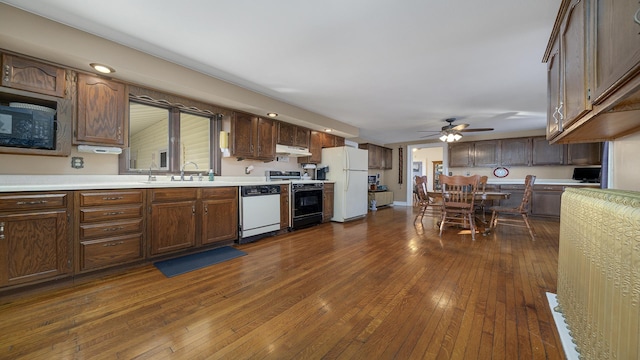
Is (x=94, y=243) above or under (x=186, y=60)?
under

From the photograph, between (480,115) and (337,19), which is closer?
(337,19)

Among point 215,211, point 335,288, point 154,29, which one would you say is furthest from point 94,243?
point 335,288

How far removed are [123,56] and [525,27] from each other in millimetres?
3771

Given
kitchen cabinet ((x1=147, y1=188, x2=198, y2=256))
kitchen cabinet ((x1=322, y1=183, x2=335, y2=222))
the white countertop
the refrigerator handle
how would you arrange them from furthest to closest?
the refrigerator handle, kitchen cabinet ((x1=322, y1=183, x2=335, y2=222)), kitchen cabinet ((x1=147, y1=188, x2=198, y2=256)), the white countertop

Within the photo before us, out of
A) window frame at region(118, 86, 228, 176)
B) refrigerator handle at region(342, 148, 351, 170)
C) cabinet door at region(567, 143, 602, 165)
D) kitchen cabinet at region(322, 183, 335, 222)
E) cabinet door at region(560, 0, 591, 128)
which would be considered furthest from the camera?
cabinet door at region(567, 143, 602, 165)

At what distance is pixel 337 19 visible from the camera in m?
2.01

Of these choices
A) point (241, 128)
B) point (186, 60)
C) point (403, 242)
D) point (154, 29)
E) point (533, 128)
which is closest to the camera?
point (154, 29)

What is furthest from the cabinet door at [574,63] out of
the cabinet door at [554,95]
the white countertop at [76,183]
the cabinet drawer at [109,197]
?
the cabinet drawer at [109,197]

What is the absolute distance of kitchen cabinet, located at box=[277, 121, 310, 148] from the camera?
4516 mm

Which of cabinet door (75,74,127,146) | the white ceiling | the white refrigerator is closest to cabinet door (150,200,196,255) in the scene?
cabinet door (75,74,127,146)

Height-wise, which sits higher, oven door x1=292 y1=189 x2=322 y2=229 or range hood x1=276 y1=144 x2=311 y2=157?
range hood x1=276 y1=144 x2=311 y2=157

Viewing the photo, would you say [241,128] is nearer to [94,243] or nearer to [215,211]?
[215,211]

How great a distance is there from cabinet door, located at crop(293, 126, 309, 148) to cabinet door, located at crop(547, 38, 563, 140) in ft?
12.2

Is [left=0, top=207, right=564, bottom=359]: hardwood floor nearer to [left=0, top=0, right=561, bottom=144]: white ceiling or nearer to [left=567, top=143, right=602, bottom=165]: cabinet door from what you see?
[left=0, top=0, right=561, bottom=144]: white ceiling
